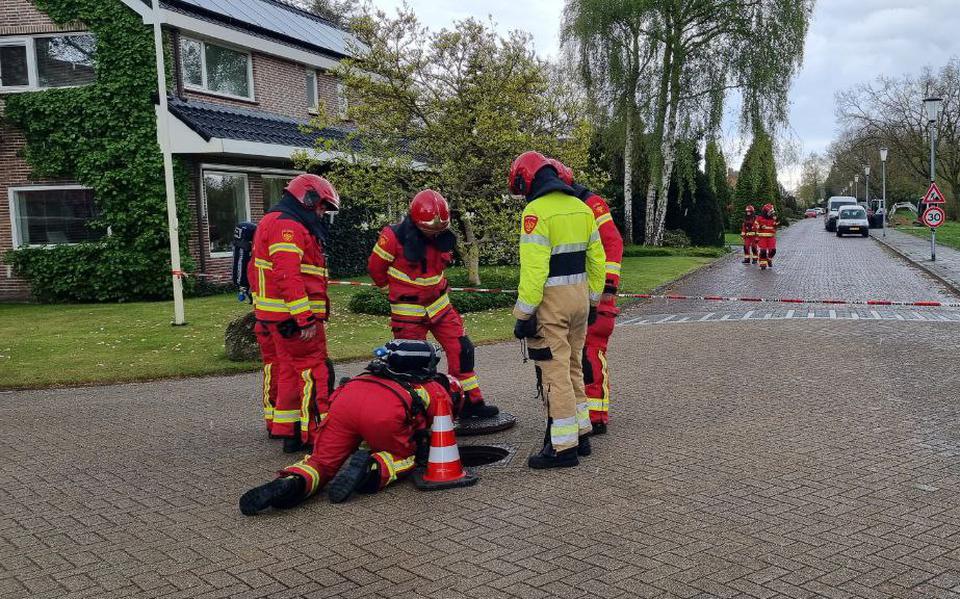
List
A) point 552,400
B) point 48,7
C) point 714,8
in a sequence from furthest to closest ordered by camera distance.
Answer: point 714,8 → point 48,7 → point 552,400

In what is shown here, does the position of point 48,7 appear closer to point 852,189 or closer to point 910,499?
point 910,499

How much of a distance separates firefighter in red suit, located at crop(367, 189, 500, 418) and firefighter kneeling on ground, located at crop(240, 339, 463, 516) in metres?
0.90

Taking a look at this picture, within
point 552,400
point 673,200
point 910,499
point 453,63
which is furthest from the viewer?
point 673,200

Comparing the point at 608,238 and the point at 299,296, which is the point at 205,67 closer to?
the point at 299,296

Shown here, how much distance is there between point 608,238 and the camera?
20.6 ft

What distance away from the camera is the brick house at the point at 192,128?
56.8 ft

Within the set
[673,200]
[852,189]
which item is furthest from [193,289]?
[852,189]

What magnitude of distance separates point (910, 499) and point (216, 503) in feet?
13.3

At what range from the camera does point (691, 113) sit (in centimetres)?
2950

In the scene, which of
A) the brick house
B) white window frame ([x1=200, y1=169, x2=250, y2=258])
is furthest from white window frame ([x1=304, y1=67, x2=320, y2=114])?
white window frame ([x1=200, y1=169, x2=250, y2=258])

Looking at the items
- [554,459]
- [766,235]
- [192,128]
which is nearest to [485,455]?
Answer: [554,459]

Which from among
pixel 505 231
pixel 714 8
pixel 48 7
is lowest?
pixel 505 231

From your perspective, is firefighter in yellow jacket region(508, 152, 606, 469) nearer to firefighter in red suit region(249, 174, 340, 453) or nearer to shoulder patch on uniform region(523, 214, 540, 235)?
shoulder patch on uniform region(523, 214, 540, 235)

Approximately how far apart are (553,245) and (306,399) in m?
2.12
